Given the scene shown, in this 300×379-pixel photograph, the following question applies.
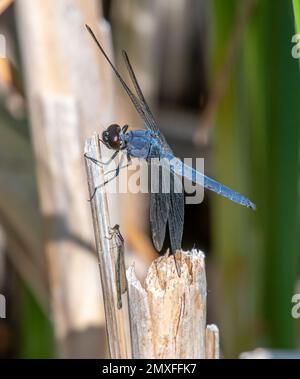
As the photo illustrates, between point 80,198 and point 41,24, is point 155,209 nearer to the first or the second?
point 80,198

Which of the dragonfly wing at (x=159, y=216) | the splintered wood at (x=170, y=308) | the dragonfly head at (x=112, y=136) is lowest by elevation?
the splintered wood at (x=170, y=308)

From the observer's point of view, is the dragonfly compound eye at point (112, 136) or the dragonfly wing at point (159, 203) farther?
the dragonfly compound eye at point (112, 136)

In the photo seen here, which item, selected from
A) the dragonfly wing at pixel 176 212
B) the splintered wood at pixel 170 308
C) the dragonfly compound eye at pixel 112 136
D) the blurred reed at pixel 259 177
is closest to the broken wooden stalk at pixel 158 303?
the splintered wood at pixel 170 308

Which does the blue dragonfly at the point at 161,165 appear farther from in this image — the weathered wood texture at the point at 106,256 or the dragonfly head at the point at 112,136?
the weathered wood texture at the point at 106,256

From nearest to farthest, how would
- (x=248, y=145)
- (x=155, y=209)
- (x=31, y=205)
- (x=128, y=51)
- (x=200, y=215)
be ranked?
(x=155, y=209) → (x=31, y=205) → (x=248, y=145) → (x=128, y=51) → (x=200, y=215)

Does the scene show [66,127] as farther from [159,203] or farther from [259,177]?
[259,177]

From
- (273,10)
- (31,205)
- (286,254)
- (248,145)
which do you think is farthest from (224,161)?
(31,205)

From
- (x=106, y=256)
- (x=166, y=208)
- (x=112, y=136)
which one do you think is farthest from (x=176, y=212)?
(x=106, y=256)

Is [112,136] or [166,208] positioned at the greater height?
[112,136]
